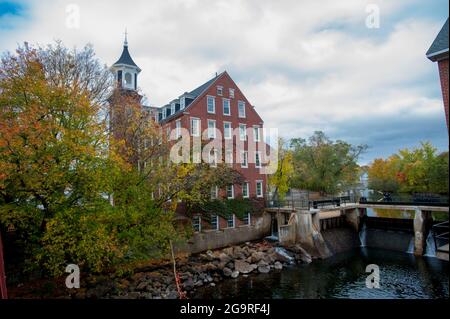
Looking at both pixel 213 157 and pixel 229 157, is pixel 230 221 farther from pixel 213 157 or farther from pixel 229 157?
pixel 213 157

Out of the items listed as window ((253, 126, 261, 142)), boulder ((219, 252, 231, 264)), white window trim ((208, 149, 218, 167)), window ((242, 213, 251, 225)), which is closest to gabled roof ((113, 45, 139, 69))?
white window trim ((208, 149, 218, 167))

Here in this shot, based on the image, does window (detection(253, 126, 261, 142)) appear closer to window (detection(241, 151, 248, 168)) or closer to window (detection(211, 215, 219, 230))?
window (detection(241, 151, 248, 168))

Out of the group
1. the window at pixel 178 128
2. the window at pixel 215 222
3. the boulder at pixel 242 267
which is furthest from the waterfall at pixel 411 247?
the window at pixel 178 128

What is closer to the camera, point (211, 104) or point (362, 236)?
point (362, 236)

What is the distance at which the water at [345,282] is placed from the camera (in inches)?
554

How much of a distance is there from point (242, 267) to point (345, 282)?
6.70 meters

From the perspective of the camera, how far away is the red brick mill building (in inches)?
961

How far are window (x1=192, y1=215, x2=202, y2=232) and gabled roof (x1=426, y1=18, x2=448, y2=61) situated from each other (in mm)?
19728

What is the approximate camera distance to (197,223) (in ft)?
76.5

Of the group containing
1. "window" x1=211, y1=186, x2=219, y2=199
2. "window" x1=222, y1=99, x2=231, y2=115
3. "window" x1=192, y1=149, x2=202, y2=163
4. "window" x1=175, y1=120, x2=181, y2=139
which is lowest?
"window" x1=211, y1=186, x2=219, y2=199

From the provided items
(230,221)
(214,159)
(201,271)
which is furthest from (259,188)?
(201,271)

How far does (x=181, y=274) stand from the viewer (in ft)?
55.5
